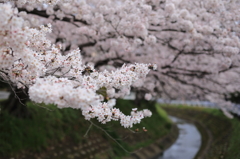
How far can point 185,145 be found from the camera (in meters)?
18.5

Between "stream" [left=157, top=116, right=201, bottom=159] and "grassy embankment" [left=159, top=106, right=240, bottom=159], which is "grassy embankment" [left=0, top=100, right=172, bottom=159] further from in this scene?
"grassy embankment" [left=159, top=106, right=240, bottom=159]

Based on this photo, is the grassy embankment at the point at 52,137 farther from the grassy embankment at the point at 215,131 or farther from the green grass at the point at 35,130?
the grassy embankment at the point at 215,131

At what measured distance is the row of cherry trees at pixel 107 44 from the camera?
10.2ft

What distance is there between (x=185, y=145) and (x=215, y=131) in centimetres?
277

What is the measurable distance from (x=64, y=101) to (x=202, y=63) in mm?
9218

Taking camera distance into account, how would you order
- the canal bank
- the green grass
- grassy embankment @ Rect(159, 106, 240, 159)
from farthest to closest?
the canal bank, grassy embankment @ Rect(159, 106, 240, 159), the green grass

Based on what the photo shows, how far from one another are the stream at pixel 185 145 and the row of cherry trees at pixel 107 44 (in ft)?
13.0

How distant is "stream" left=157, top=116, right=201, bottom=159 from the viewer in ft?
50.4

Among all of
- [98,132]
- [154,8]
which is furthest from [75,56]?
[98,132]

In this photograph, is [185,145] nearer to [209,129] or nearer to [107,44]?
[209,129]

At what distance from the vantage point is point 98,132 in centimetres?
1323

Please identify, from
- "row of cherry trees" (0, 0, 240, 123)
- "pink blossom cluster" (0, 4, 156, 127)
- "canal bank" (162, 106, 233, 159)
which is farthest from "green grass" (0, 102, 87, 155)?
"canal bank" (162, 106, 233, 159)

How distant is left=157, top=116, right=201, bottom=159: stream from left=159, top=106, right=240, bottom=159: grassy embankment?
1.74 ft

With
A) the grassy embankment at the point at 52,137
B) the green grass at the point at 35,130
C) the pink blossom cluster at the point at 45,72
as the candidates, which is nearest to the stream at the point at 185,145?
the grassy embankment at the point at 52,137
